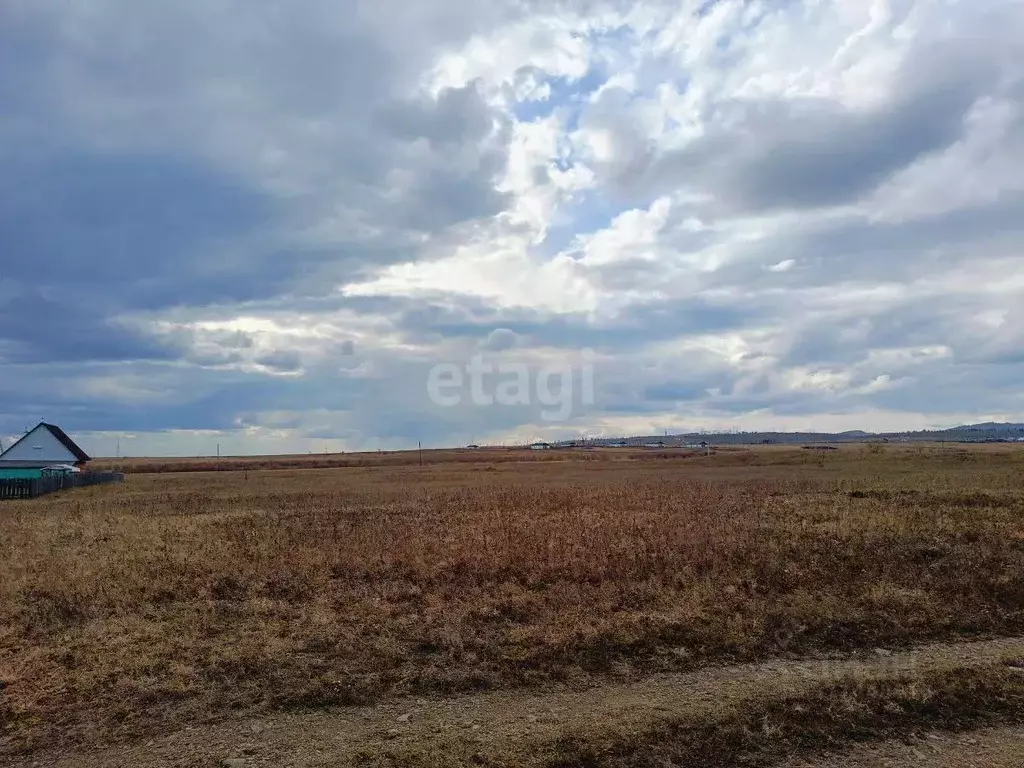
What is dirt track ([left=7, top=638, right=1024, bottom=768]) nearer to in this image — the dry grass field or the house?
the dry grass field

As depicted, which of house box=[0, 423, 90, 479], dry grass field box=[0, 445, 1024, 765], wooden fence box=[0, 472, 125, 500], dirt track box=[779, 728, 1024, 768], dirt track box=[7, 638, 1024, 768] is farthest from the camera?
house box=[0, 423, 90, 479]

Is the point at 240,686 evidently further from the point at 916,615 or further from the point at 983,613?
the point at 983,613

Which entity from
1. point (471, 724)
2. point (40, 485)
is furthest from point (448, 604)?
point (40, 485)

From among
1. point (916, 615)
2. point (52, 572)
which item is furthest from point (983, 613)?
point (52, 572)

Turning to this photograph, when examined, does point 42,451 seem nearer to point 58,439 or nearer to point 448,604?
point 58,439

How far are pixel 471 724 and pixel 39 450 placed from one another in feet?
264

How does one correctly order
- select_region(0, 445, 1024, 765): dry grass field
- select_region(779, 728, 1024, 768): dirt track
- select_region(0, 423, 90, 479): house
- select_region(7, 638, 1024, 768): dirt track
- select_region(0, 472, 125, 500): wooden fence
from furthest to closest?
select_region(0, 423, 90, 479): house → select_region(0, 472, 125, 500): wooden fence → select_region(0, 445, 1024, 765): dry grass field → select_region(7, 638, 1024, 768): dirt track → select_region(779, 728, 1024, 768): dirt track

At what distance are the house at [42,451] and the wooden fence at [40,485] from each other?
60.3 ft

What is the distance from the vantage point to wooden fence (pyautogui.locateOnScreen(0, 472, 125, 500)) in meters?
42.9

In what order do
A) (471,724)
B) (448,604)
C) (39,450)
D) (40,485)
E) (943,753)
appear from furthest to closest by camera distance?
(39,450) → (40,485) → (448,604) → (471,724) → (943,753)

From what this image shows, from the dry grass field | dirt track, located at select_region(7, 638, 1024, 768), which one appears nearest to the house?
the dry grass field

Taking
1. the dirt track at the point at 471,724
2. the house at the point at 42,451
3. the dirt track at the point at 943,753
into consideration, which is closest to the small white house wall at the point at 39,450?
the house at the point at 42,451

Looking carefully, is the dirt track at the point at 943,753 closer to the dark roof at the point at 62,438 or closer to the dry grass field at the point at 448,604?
the dry grass field at the point at 448,604

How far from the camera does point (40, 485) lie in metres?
45.5
